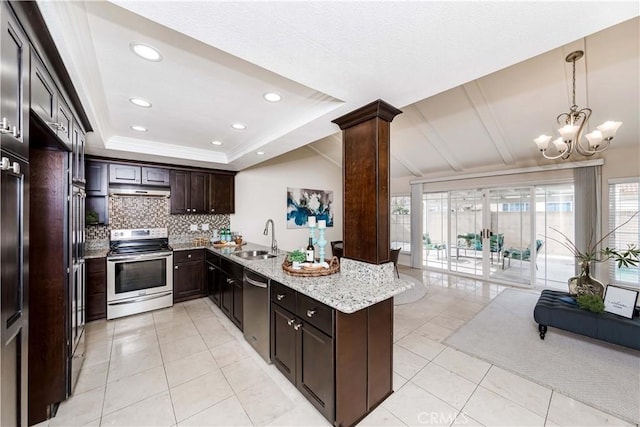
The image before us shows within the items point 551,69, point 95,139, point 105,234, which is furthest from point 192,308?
point 551,69

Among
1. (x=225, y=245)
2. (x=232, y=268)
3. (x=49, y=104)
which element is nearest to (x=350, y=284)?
(x=232, y=268)

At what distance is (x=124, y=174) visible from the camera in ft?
12.5

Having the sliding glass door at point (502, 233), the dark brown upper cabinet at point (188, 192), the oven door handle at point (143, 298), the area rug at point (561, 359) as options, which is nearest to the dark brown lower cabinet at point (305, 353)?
the area rug at point (561, 359)

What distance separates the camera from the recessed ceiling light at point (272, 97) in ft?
7.23

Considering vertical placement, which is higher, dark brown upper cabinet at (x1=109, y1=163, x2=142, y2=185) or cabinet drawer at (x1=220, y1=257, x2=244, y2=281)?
dark brown upper cabinet at (x1=109, y1=163, x2=142, y2=185)

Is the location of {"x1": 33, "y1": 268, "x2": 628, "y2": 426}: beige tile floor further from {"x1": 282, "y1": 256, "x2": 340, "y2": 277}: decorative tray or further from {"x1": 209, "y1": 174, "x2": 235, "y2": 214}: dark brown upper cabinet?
{"x1": 209, "y1": 174, "x2": 235, "y2": 214}: dark brown upper cabinet

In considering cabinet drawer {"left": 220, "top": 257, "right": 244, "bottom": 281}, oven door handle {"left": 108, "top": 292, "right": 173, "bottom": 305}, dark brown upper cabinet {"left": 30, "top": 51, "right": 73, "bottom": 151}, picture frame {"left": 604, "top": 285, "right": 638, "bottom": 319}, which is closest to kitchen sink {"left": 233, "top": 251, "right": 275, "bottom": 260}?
cabinet drawer {"left": 220, "top": 257, "right": 244, "bottom": 281}

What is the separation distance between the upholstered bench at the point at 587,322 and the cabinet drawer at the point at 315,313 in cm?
279

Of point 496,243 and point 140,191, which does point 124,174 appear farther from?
point 496,243

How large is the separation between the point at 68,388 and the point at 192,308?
1.86 meters

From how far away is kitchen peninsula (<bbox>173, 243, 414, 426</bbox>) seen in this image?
1648mm

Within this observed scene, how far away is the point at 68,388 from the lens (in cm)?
193

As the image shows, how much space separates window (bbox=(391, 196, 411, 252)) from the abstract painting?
6.29 ft

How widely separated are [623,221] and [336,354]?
535cm
